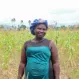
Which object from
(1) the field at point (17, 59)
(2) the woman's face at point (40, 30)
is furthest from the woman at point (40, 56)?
(1) the field at point (17, 59)

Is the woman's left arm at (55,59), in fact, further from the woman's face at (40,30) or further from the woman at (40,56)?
the woman's face at (40,30)

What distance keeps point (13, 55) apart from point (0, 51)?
475 mm

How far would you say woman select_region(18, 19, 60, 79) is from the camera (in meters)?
3.03

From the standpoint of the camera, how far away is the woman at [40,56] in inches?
119

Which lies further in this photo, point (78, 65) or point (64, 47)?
point (64, 47)

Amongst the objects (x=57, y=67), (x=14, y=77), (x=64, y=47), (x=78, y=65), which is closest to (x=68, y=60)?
(x=78, y=65)

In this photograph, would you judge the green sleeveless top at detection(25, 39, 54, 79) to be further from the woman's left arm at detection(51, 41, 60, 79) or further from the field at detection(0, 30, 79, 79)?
the field at detection(0, 30, 79, 79)

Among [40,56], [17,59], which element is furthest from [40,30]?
[17,59]

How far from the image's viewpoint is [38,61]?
3031mm

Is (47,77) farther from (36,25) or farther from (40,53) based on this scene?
(36,25)

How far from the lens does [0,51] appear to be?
22.3ft

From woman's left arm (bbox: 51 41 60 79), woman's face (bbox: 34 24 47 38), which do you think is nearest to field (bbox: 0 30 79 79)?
woman's left arm (bbox: 51 41 60 79)

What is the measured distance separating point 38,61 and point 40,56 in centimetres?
6

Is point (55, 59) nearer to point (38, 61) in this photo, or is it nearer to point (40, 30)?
point (38, 61)
